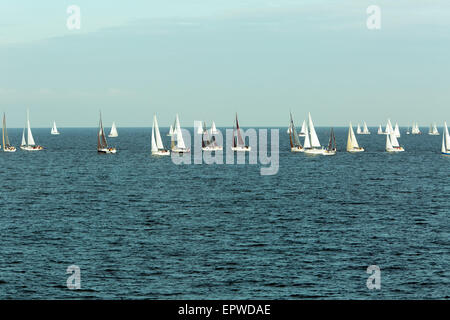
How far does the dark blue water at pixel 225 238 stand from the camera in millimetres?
40656

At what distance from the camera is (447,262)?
47094mm

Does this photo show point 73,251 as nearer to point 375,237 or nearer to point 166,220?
Answer: point 166,220

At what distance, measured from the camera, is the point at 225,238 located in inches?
2229

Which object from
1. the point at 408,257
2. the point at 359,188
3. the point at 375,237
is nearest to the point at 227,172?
the point at 359,188

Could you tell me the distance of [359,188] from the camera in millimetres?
103812

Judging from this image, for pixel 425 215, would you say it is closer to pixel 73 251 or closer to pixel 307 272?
pixel 307 272

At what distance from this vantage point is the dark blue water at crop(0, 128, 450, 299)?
4066cm

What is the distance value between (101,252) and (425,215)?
41.9 metres

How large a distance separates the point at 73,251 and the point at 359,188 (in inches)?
2564
